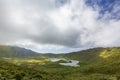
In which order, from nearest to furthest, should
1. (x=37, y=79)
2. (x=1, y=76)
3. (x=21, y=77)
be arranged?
1. (x=1, y=76)
2. (x=21, y=77)
3. (x=37, y=79)

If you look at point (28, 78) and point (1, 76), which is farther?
point (28, 78)

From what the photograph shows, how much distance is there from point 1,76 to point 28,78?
1005 inches

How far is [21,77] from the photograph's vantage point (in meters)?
148

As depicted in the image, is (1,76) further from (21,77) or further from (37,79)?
(37,79)

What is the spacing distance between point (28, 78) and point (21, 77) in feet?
24.7

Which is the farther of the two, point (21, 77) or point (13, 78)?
point (21, 77)

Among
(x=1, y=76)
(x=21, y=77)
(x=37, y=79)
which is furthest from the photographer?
(x=37, y=79)

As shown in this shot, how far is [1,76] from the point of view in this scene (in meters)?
132

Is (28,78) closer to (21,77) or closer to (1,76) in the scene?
(21,77)

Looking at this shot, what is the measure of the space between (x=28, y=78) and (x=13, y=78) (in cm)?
1855

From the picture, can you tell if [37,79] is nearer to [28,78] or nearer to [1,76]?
[28,78]

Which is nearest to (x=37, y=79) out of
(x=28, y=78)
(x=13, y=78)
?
(x=28, y=78)

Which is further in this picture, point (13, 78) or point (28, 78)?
point (28, 78)

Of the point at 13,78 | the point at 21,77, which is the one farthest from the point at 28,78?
the point at 13,78
